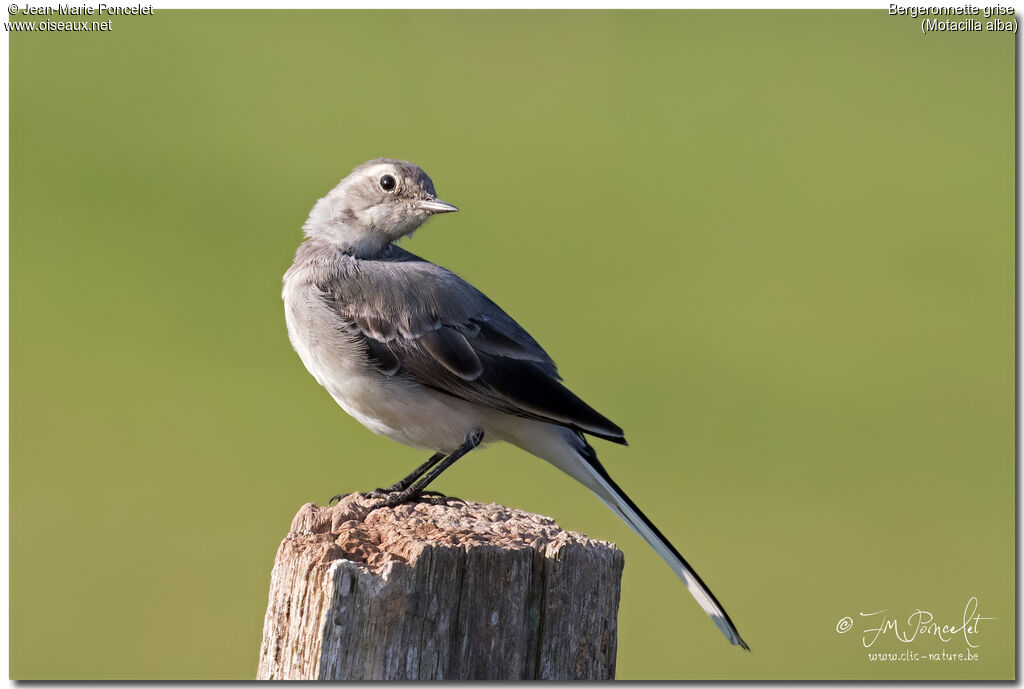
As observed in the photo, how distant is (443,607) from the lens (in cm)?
337

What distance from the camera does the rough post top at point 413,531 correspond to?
3512mm

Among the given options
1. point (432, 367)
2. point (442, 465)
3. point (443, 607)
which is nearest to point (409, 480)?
point (442, 465)

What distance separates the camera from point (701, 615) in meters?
9.39

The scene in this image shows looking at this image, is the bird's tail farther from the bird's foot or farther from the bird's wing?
the bird's foot

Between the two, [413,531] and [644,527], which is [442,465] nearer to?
[644,527]

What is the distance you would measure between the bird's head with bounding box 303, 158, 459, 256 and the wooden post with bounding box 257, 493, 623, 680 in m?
2.48

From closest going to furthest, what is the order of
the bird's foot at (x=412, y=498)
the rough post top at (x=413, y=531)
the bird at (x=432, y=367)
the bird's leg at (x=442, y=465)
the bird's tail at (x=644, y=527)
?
the rough post top at (x=413, y=531) → the bird's tail at (x=644, y=527) → the bird's foot at (x=412, y=498) → the bird's leg at (x=442, y=465) → the bird at (x=432, y=367)

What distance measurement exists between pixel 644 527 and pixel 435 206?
198 centimetres

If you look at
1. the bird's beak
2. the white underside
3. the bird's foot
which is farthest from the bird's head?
Answer: the bird's foot

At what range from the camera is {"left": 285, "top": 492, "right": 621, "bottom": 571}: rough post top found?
351cm

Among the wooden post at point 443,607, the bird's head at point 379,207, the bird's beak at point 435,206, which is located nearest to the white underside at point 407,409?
the bird's head at point 379,207

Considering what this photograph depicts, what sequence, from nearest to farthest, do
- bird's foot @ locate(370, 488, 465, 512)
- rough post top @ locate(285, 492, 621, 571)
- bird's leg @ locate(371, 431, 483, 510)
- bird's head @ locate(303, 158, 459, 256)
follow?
rough post top @ locate(285, 492, 621, 571) < bird's foot @ locate(370, 488, 465, 512) < bird's leg @ locate(371, 431, 483, 510) < bird's head @ locate(303, 158, 459, 256)

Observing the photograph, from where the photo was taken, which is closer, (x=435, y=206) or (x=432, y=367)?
(x=432, y=367)

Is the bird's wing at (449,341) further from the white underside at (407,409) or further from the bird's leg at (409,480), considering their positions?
the bird's leg at (409,480)
